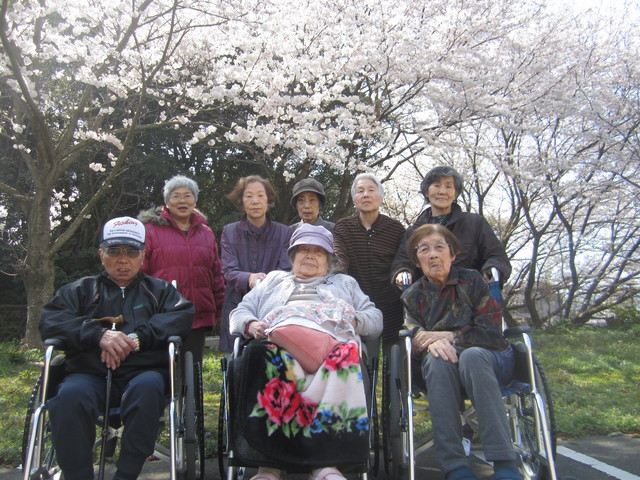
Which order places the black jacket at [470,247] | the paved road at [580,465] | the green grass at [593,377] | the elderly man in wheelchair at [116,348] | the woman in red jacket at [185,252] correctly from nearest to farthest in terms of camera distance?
the elderly man in wheelchair at [116,348], the paved road at [580,465], the black jacket at [470,247], the woman in red jacket at [185,252], the green grass at [593,377]

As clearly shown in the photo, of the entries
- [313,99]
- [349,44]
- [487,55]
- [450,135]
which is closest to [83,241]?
[313,99]

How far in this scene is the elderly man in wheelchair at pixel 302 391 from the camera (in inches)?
80.8

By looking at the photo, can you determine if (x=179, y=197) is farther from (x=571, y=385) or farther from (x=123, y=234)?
(x=571, y=385)

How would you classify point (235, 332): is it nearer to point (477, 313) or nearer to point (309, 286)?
point (309, 286)

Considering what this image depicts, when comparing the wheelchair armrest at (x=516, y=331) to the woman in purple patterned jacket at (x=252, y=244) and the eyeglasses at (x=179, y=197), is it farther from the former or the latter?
the eyeglasses at (x=179, y=197)

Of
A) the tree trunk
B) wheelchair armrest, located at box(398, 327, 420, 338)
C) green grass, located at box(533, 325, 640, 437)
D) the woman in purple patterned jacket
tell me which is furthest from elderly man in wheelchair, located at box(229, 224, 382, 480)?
the tree trunk

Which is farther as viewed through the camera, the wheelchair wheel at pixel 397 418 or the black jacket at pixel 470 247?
the black jacket at pixel 470 247

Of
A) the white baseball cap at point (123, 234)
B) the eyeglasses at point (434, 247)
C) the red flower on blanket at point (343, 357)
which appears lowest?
the red flower on blanket at point (343, 357)

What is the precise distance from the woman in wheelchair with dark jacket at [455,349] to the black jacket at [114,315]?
1.17m

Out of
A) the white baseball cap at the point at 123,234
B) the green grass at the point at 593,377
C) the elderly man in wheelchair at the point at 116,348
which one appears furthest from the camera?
the green grass at the point at 593,377

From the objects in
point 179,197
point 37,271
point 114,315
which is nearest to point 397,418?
point 114,315

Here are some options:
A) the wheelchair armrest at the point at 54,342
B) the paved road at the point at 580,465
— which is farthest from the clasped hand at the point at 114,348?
the paved road at the point at 580,465

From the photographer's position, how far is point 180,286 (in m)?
3.22

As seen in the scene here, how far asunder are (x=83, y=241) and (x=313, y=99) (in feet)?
17.5
